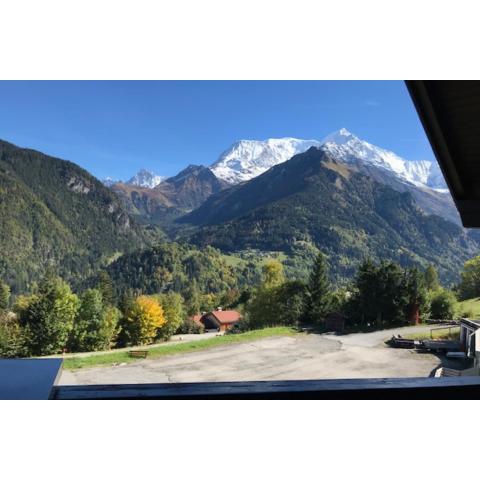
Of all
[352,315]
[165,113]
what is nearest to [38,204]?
[165,113]

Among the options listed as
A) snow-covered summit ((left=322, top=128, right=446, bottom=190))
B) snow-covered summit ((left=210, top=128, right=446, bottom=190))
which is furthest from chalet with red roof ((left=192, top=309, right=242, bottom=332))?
snow-covered summit ((left=322, top=128, right=446, bottom=190))

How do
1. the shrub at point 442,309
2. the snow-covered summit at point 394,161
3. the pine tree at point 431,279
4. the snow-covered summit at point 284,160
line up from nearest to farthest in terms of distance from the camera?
1. the shrub at point 442,309
2. the pine tree at point 431,279
3. the snow-covered summit at point 284,160
4. the snow-covered summit at point 394,161

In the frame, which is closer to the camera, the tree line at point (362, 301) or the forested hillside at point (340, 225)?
the tree line at point (362, 301)

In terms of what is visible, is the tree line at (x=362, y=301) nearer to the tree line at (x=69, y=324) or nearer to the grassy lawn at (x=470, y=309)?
the grassy lawn at (x=470, y=309)

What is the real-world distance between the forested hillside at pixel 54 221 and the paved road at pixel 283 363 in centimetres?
3626

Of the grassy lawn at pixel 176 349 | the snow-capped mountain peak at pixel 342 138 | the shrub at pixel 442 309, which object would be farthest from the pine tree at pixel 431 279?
the snow-capped mountain peak at pixel 342 138

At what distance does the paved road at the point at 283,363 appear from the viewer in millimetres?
11595

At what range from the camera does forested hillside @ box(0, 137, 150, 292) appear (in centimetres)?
5078

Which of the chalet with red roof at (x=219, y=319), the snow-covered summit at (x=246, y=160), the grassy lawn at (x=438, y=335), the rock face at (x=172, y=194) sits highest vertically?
the snow-covered summit at (x=246, y=160)

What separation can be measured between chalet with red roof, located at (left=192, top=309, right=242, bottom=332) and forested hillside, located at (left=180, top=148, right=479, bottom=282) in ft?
96.0

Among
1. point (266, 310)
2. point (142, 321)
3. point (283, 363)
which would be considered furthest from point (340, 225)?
point (283, 363)
